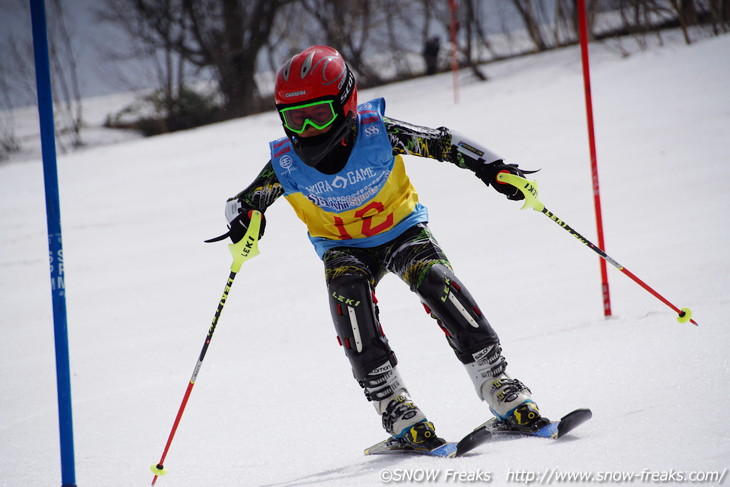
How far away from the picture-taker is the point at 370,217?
2807mm

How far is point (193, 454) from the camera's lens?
303 centimetres

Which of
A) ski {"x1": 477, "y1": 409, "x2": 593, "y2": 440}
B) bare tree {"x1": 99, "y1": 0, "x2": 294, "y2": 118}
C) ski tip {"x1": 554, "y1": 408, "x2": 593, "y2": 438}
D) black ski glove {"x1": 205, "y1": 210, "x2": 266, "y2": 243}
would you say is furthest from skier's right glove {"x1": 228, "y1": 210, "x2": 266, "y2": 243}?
bare tree {"x1": 99, "y1": 0, "x2": 294, "y2": 118}

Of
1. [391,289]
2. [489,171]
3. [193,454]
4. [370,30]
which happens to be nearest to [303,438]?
[193,454]

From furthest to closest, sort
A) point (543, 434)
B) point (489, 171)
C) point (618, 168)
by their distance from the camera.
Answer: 1. point (618, 168)
2. point (489, 171)
3. point (543, 434)

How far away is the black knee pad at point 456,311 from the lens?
2545 mm

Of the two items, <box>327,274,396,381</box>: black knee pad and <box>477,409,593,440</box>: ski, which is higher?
<box>327,274,396,381</box>: black knee pad

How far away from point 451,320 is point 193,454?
4.58ft

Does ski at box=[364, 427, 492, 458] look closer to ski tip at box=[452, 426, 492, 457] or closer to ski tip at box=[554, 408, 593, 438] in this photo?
ski tip at box=[452, 426, 492, 457]

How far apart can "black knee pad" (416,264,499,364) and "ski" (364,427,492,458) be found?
319mm

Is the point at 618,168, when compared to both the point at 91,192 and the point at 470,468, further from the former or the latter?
the point at 91,192

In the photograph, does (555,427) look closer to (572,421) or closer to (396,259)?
(572,421)

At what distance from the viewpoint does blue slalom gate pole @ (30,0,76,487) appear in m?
2.20

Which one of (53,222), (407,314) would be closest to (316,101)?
(53,222)
